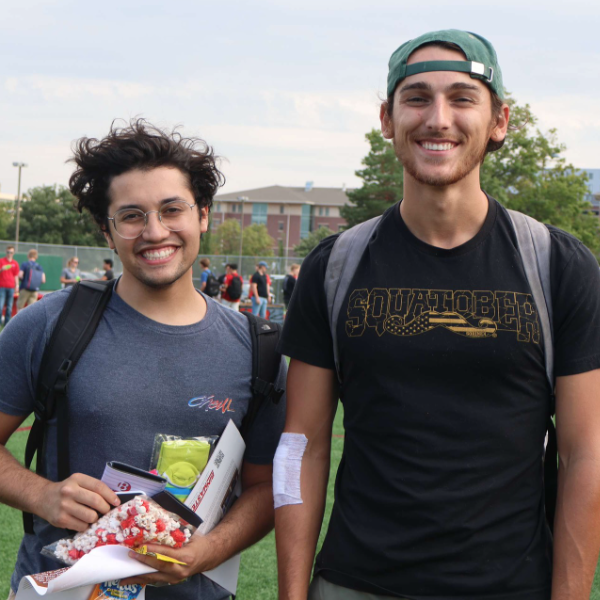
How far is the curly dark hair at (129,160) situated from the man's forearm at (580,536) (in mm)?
1533

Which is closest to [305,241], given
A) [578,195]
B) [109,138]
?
[578,195]

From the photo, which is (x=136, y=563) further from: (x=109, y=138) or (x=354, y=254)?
(x=109, y=138)

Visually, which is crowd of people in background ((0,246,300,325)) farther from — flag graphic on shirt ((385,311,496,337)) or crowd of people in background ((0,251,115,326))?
flag graphic on shirt ((385,311,496,337))

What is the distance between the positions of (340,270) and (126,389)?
0.75 meters

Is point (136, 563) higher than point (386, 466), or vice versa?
point (386, 466)

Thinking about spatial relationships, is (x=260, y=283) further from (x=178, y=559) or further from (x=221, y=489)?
(x=178, y=559)

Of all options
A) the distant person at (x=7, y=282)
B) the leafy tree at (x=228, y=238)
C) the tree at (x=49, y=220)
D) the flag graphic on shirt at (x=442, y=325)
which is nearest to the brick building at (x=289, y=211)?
the leafy tree at (x=228, y=238)

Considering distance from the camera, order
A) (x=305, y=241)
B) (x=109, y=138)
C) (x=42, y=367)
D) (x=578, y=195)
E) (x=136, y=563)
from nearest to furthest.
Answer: (x=136, y=563)
(x=42, y=367)
(x=109, y=138)
(x=578, y=195)
(x=305, y=241)

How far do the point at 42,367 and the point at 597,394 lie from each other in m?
1.61

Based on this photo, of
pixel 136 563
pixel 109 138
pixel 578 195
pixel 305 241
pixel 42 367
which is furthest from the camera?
pixel 305 241

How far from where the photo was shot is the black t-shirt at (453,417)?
2.00 m

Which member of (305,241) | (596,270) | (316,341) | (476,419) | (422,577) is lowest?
(422,577)

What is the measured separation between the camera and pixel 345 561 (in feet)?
6.88

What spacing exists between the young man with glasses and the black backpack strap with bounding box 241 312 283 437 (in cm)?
3
